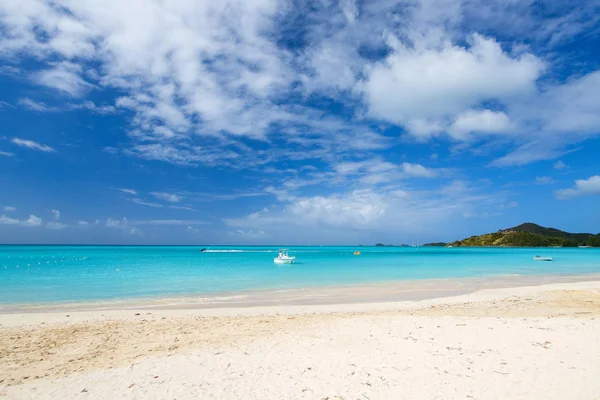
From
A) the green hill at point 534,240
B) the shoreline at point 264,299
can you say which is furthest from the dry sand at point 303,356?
the green hill at point 534,240

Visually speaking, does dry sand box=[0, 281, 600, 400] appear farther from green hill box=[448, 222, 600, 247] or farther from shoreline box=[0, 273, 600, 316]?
green hill box=[448, 222, 600, 247]

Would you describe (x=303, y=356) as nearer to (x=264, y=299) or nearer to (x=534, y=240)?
(x=264, y=299)

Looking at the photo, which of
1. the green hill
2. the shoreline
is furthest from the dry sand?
the green hill

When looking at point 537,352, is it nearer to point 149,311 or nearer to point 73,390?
point 73,390

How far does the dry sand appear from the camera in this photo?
615cm

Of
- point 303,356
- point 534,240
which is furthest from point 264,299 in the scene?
point 534,240

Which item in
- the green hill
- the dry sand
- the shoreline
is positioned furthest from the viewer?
the green hill

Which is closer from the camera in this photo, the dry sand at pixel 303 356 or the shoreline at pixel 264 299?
the dry sand at pixel 303 356

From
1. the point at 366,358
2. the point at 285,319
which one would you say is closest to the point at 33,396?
the point at 366,358

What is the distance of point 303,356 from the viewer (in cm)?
797

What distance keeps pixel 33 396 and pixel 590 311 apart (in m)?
17.5

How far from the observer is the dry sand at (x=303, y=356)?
6.15 m

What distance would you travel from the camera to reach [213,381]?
660cm

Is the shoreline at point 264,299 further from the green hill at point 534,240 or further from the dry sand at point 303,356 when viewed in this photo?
the green hill at point 534,240
